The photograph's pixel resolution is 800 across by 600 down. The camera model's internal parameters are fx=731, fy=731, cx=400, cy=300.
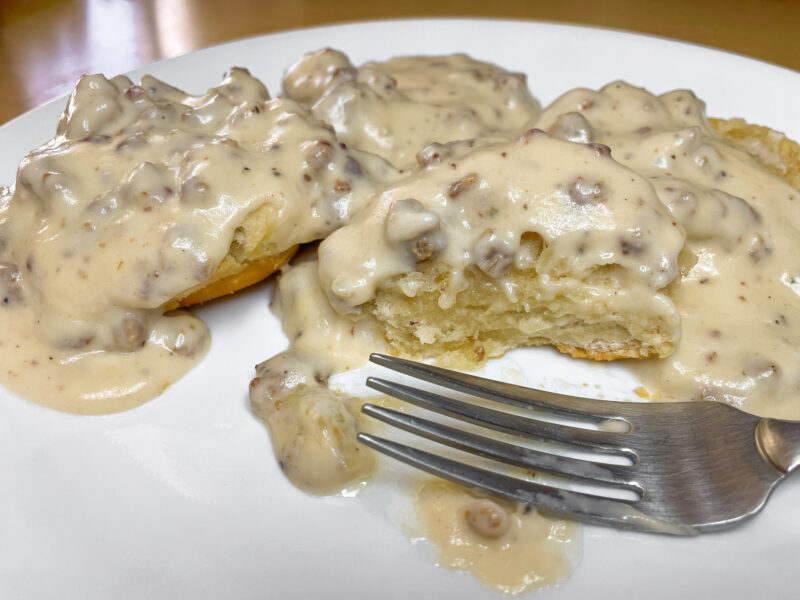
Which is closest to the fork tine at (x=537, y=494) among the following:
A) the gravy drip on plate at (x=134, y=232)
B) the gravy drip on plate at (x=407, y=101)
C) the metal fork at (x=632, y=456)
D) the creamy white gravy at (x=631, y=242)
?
the metal fork at (x=632, y=456)

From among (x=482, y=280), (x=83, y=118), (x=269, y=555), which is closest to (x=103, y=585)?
(x=269, y=555)

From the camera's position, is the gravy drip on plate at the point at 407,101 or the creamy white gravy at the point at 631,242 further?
the gravy drip on plate at the point at 407,101

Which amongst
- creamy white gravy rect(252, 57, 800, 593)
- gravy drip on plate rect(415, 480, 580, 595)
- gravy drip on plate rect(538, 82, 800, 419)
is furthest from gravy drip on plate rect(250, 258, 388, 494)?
gravy drip on plate rect(538, 82, 800, 419)

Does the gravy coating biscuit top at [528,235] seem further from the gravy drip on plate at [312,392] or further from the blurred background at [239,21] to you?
the blurred background at [239,21]

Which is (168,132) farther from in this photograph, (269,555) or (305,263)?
(269,555)

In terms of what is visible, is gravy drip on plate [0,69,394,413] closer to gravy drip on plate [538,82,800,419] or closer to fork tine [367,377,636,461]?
fork tine [367,377,636,461]

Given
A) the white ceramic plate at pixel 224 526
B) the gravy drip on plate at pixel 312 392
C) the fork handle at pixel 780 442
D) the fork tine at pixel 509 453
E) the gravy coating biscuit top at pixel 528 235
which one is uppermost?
the gravy coating biscuit top at pixel 528 235
